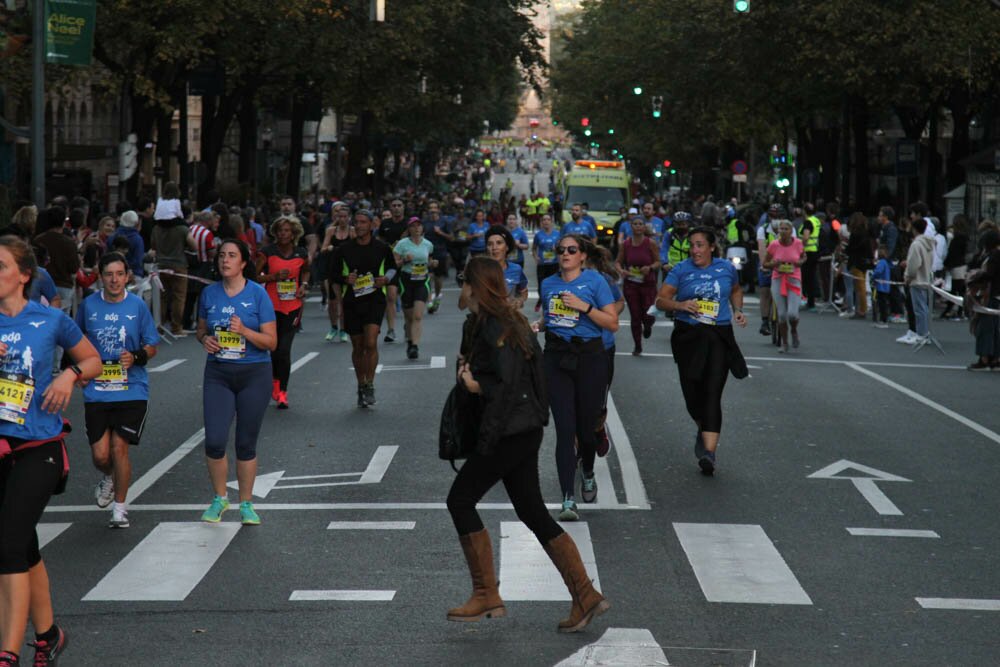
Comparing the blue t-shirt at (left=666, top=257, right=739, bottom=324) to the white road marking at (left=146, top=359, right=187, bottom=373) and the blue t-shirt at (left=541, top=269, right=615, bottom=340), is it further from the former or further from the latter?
the white road marking at (left=146, top=359, right=187, bottom=373)

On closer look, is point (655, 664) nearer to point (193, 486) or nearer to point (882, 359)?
point (193, 486)

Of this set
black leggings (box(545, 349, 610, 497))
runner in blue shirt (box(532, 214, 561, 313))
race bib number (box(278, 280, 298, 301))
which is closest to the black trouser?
runner in blue shirt (box(532, 214, 561, 313))

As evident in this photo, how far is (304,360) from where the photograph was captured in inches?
854

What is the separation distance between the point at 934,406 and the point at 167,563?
33.3ft

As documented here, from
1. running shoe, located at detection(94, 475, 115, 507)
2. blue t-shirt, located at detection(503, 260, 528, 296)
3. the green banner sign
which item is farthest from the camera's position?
the green banner sign

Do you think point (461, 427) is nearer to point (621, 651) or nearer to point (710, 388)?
point (621, 651)

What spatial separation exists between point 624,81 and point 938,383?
41864 millimetres

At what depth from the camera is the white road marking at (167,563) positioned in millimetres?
8766

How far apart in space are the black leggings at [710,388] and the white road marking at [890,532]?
221cm

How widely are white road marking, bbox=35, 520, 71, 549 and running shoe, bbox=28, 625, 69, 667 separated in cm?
307

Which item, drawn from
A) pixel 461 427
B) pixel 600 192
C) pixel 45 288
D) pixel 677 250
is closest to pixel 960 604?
pixel 461 427

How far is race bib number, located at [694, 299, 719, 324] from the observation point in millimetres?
13070

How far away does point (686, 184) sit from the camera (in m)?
131

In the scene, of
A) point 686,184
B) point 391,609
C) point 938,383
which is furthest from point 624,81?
point 686,184
